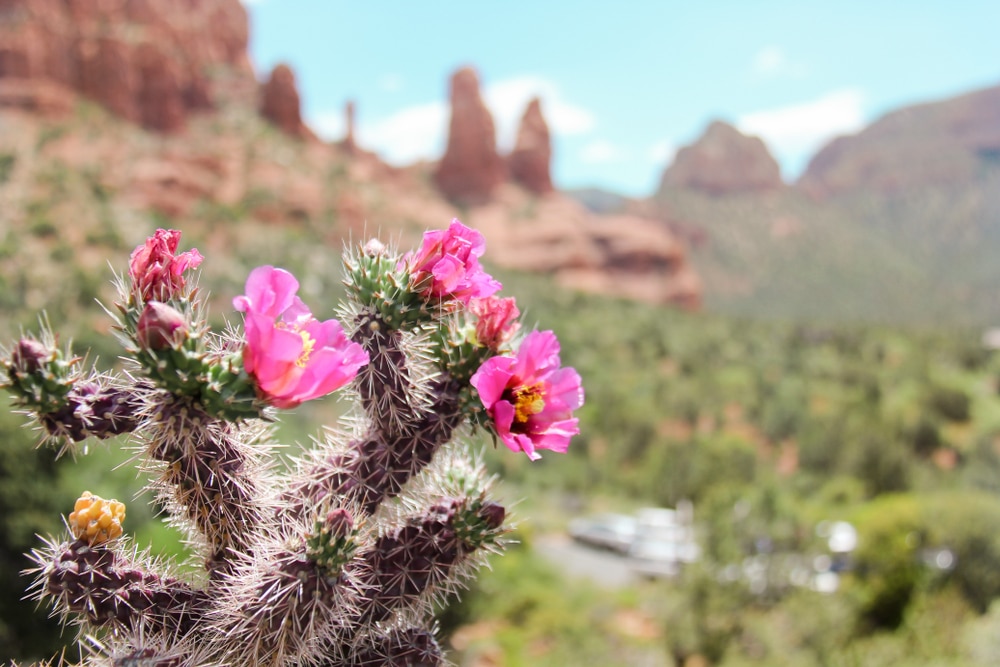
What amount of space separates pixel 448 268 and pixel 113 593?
1.13m

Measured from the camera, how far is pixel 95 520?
1745 millimetres

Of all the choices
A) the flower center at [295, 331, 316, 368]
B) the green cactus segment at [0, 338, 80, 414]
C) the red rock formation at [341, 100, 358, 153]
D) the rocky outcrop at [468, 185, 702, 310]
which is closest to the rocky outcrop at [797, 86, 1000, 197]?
the rocky outcrop at [468, 185, 702, 310]

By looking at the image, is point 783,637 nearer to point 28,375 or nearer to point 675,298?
point 28,375

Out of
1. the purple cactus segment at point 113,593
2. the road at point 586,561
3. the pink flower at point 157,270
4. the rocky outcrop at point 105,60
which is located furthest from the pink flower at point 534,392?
the rocky outcrop at point 105,60

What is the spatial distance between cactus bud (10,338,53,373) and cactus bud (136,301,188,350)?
0.94 ft

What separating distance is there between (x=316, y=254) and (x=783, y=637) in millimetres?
32742

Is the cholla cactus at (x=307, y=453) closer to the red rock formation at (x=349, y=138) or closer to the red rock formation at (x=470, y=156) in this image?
the red rock formation at (x=349, y=138)

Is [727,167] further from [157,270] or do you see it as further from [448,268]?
[157,270]

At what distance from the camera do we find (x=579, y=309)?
154 feet

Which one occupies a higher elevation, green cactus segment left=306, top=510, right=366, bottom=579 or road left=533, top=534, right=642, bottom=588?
green cactus segment left=306, top=510, right=366, bottom=579

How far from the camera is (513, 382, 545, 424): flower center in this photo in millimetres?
1760

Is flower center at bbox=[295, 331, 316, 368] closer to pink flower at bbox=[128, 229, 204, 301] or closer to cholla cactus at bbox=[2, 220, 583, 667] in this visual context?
cholla cactus at bbox=[2, 220, 583, 667]

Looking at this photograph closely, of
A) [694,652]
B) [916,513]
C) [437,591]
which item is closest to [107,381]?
[437,591]

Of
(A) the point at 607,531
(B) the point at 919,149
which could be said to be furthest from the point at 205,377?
(B) the point at 919,149
